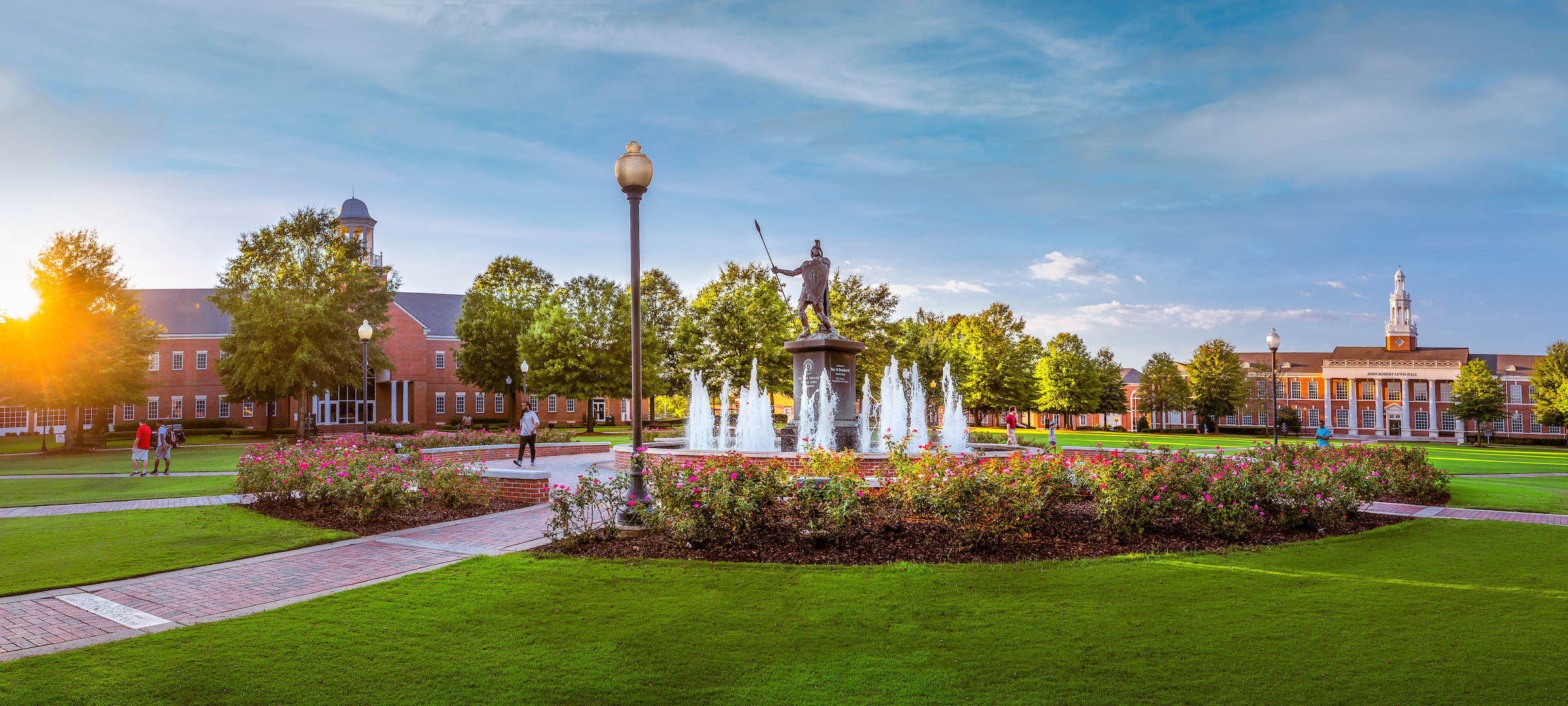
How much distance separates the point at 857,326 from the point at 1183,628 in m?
36.8

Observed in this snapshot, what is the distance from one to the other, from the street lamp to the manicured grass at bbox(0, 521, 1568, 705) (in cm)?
1450

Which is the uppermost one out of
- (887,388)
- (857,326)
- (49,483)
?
(857,326)

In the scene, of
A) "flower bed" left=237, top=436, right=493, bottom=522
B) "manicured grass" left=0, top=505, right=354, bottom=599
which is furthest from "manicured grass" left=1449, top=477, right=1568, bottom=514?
"manicured grass" left=0, top=505, right=354, bottom=599

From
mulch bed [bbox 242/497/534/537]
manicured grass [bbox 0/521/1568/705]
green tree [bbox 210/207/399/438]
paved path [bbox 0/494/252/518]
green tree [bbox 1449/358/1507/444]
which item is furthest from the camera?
green tree [bbox 1449/358/1507/444]

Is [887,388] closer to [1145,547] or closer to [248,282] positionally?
[1145,547]

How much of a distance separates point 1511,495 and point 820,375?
44.4ft

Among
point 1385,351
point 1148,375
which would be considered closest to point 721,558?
point 1148,375

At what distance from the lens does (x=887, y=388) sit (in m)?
21.5

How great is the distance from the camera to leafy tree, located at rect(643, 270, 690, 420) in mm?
42500

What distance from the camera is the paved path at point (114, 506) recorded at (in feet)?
42.5

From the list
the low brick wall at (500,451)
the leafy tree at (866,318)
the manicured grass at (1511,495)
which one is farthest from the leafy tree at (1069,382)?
the low brick wall at (500,451)

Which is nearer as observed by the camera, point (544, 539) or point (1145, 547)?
point (1145, 547)

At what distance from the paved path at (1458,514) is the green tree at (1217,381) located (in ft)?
173

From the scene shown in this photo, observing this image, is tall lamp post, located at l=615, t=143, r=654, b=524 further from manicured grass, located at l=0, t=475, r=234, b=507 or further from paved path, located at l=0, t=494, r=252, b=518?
manicured grass, located at l=0, t=475, r=234, b=507
